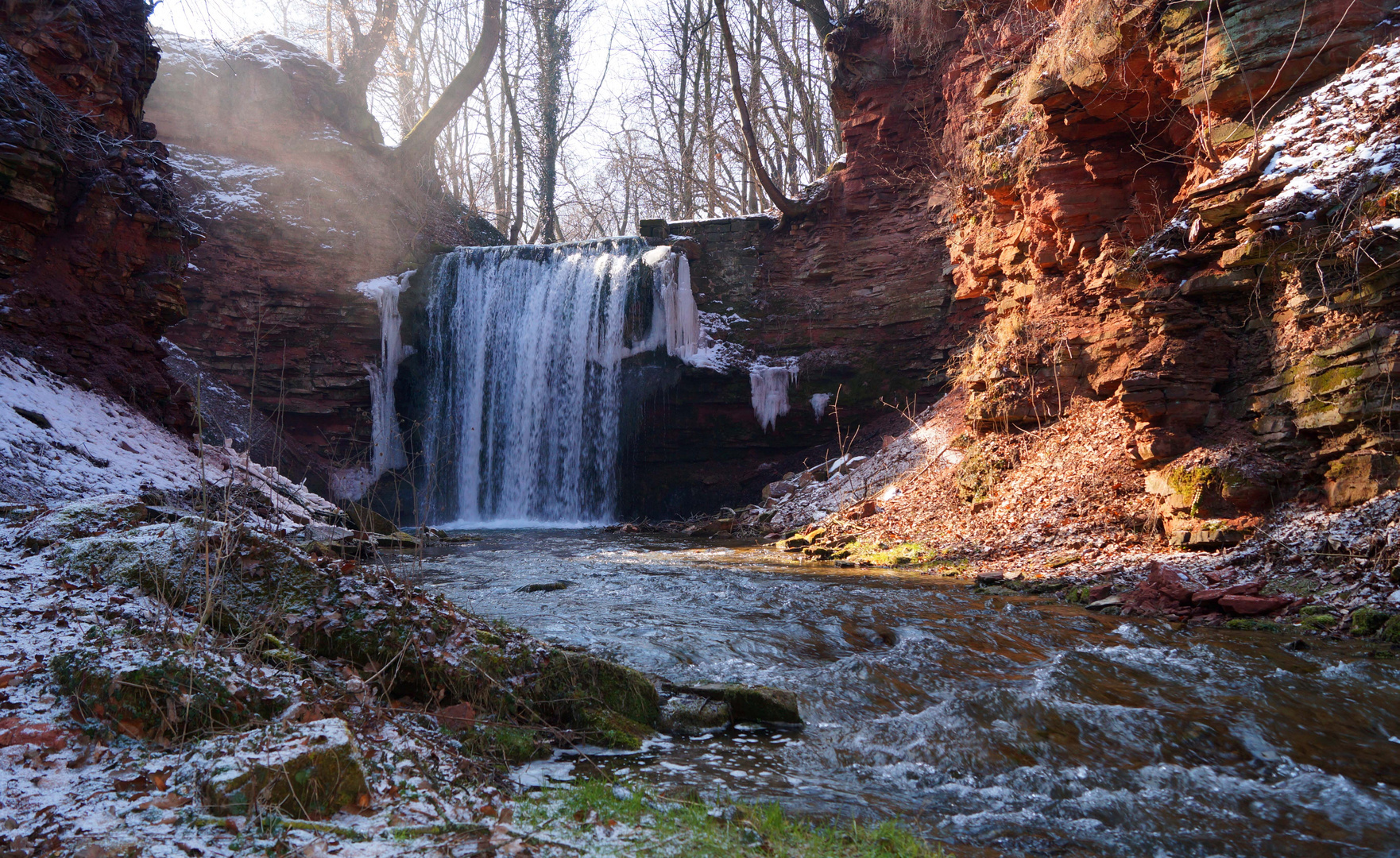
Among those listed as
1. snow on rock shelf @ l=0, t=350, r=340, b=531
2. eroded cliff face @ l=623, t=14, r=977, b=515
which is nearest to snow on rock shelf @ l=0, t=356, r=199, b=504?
snow on rock shelf @ l=0, t=350, r=340, b=531

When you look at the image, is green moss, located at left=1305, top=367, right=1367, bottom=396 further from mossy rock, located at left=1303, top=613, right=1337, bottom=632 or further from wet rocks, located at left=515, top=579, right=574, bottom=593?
wet rocks, located at left=515, top=579, right=574, bottom=593

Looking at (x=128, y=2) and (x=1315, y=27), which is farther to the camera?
(x=128, y=2)

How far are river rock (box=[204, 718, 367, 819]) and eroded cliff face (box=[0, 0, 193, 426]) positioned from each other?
8747 millimetres

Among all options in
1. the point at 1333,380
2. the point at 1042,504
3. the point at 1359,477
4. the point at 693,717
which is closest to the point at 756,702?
the point at 693,717

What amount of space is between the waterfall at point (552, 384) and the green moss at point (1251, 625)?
504 inches

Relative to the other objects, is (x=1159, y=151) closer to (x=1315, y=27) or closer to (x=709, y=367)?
(x=1315, y=27)

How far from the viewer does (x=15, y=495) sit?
6.44m

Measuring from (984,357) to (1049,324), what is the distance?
1545 millimetres

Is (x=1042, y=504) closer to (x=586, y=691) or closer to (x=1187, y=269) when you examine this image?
(x=1187, y=269)

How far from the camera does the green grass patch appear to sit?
2525 millimetres

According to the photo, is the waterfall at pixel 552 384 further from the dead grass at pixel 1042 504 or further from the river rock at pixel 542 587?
the river rock at pixel 542 587

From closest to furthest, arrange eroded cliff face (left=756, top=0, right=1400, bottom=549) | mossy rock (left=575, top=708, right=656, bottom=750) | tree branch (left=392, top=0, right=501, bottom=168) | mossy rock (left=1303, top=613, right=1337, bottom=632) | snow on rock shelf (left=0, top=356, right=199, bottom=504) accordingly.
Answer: mossy rock (left=575, top=708, right=656, bottom=750) < mossy rock (left=1303, top=613, right=1337, bottom=632) < eroded cliff face (left=756, top=0, right=1400, bottom=549) < snow on rock shelf (left=0, top=356, right=199, bottom=504) < tree branch (left=392, top=0, right=501, bottom=168)

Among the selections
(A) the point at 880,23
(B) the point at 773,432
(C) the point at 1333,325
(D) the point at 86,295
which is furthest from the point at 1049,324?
(D) the point at 86,295

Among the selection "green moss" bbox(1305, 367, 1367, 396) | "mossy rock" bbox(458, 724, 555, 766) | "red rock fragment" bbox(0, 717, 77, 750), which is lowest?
"mossy rock" bbox(458, 724, 555, 766)
